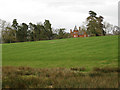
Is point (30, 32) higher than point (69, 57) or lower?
higher

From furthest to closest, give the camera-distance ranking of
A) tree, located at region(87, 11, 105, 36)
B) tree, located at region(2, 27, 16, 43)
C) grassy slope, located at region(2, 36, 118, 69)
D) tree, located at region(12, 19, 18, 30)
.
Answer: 1. tree, located at region(12, 19, 18, 30)
2. tree, located at region(87, 11, 105, 36)
3. tree, located at region(2, 27, 16, 43)
4. grassy slope, located at region(2, 36, 118, 69)

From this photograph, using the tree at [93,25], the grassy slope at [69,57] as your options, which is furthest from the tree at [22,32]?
the grassy slope at [69,57]

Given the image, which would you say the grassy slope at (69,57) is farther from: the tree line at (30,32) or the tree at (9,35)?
the tree line at (30,32)

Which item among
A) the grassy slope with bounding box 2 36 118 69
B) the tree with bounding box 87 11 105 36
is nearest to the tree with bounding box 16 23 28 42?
the tree with bounding box 87 11 105 36

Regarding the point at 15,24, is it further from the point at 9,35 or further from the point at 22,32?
the point at 9,35

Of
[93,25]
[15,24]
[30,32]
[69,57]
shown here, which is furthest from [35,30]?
[69,57]

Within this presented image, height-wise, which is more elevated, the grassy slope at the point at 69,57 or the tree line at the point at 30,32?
the tree line at the point at 30,32

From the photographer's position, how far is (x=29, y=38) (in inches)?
2884

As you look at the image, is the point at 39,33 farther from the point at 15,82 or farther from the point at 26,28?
the point at 15,82

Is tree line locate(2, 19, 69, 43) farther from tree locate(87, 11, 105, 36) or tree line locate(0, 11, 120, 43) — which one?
tree locate(87, 11, 105, 36)

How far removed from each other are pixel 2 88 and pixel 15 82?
1.88 feet

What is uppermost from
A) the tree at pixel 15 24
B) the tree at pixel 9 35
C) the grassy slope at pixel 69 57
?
the tree at pixel 15 24

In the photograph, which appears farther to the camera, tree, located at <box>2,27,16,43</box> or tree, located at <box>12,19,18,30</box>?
tree, located at <box>12,19,18,30</box>

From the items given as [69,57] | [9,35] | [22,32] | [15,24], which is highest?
[15,24]
